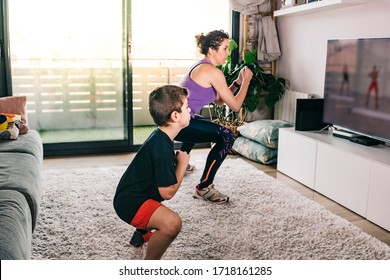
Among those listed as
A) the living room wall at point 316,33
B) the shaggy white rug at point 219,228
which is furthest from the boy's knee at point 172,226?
the living room wall at point 316,33

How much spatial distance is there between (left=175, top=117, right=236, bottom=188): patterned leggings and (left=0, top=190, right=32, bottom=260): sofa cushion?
1.21 metres

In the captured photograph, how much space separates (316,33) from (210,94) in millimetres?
1624

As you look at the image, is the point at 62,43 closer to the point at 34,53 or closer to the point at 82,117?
the point at 34,53

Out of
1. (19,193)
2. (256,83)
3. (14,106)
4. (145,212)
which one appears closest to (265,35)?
(256,83)

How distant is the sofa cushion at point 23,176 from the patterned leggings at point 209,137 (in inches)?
36.9

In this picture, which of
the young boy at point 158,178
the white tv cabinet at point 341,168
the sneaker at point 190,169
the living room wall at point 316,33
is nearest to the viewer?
the young boy at point 158,178

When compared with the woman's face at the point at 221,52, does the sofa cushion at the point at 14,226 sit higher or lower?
lower

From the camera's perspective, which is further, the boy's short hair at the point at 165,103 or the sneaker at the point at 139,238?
the sneaker at the point at 139,238

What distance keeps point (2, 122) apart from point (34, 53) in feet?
4.38

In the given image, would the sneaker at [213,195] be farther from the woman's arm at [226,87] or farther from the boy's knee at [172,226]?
the boy's knee at [172,226]

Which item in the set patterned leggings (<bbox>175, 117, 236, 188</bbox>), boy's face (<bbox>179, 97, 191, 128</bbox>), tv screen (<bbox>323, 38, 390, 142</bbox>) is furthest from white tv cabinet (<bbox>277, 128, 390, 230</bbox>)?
boy's face (<bbox>179, 97, 191, 128</bbox>)

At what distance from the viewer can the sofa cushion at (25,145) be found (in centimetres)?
281

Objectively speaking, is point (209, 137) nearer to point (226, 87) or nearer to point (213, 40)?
point (226, 87)

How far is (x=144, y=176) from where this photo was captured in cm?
193
